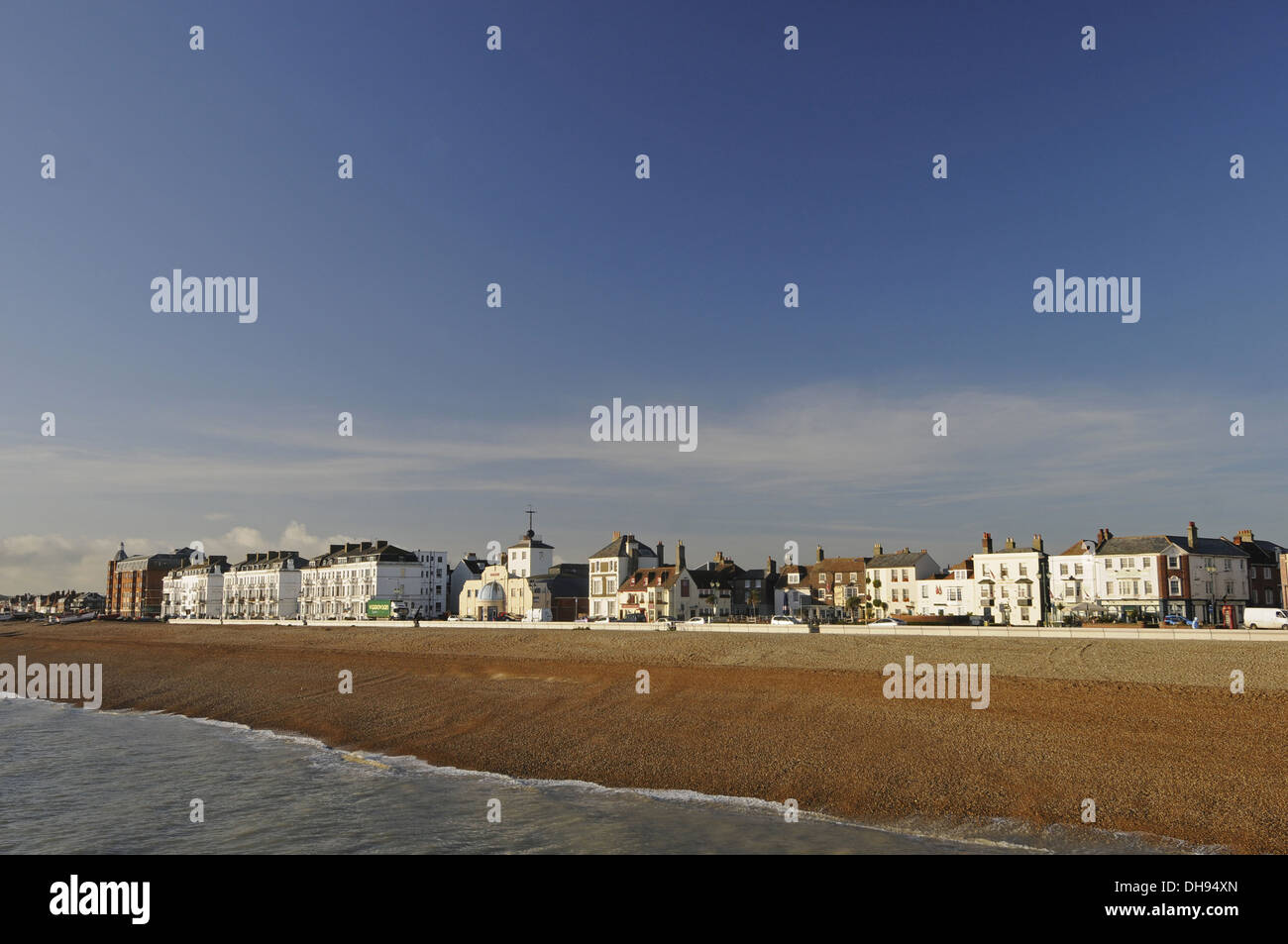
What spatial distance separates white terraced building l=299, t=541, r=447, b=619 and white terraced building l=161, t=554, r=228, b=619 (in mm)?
40237

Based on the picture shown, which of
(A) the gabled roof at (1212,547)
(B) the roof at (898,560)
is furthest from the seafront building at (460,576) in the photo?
(A) the gabled roof at (1212,547)

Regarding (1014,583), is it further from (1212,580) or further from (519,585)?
(519,585)

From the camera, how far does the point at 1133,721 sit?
27250mm

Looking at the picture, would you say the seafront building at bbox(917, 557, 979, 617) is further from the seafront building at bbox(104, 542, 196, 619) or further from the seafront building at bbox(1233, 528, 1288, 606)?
the seafront building at bbox(104, 542, 196, 619)

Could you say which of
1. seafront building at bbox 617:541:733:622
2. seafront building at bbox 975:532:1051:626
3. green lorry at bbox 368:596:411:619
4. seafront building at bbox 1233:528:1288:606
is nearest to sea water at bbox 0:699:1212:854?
seafront building at bbox 617:541:733:622

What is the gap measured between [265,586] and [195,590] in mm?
30940

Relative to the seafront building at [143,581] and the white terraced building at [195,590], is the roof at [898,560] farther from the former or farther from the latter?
the seafront building at [143,581]

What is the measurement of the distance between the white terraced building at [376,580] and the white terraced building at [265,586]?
32.0ft

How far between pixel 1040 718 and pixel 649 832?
16.9m

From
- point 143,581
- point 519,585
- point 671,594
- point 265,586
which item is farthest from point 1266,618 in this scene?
point 143,581

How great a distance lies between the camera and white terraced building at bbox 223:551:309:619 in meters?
144
